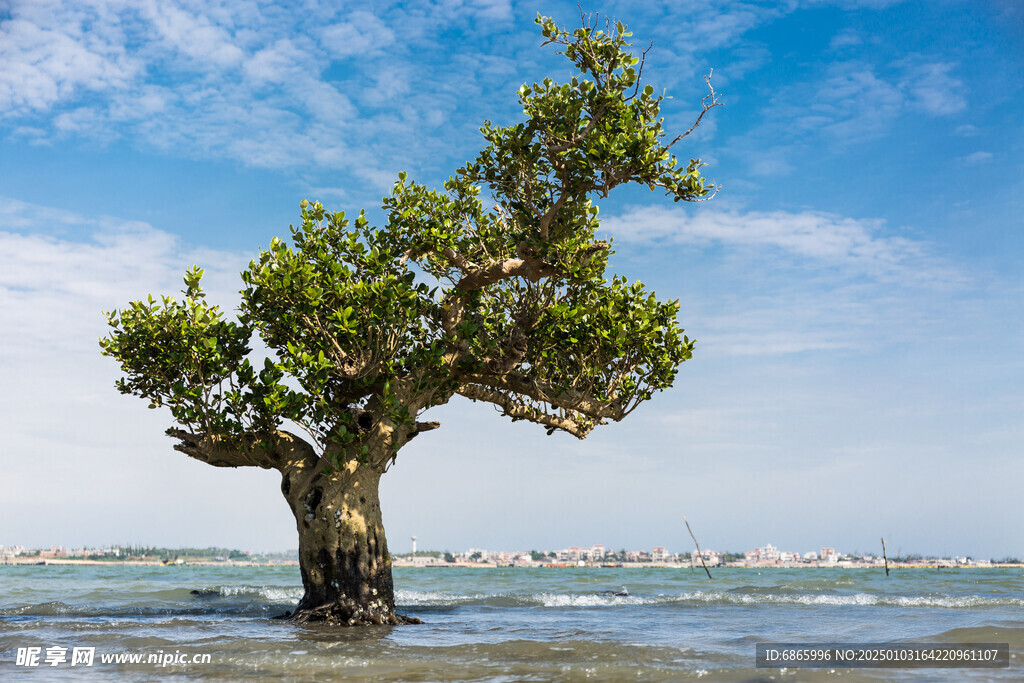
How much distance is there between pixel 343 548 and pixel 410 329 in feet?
16.7

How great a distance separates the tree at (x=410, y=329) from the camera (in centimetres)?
1561

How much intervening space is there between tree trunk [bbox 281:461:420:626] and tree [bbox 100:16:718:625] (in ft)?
0.12

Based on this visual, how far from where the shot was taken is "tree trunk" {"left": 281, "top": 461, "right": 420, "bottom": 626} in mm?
16844

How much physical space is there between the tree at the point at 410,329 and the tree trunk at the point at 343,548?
4 cm

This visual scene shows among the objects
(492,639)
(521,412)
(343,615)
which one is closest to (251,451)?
(343,615)

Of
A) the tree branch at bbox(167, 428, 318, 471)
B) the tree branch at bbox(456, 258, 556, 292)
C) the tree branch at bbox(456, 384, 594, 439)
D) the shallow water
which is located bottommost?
the shallow water

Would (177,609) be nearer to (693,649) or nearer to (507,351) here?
(507,351)

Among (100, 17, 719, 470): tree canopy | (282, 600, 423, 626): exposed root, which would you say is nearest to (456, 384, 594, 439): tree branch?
(100, 17, 719, 470): tree canopy

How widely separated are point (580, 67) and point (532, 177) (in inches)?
105

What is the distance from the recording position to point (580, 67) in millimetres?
15375

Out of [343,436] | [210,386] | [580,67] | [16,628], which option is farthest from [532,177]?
[16,628]

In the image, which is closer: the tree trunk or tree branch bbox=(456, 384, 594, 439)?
the tree trunk

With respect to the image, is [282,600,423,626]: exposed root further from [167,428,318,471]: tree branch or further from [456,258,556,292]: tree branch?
[456,258,556,292]: tree branch

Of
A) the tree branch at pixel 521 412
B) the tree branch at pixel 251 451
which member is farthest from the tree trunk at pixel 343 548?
the tree branch at pixel 521 412
